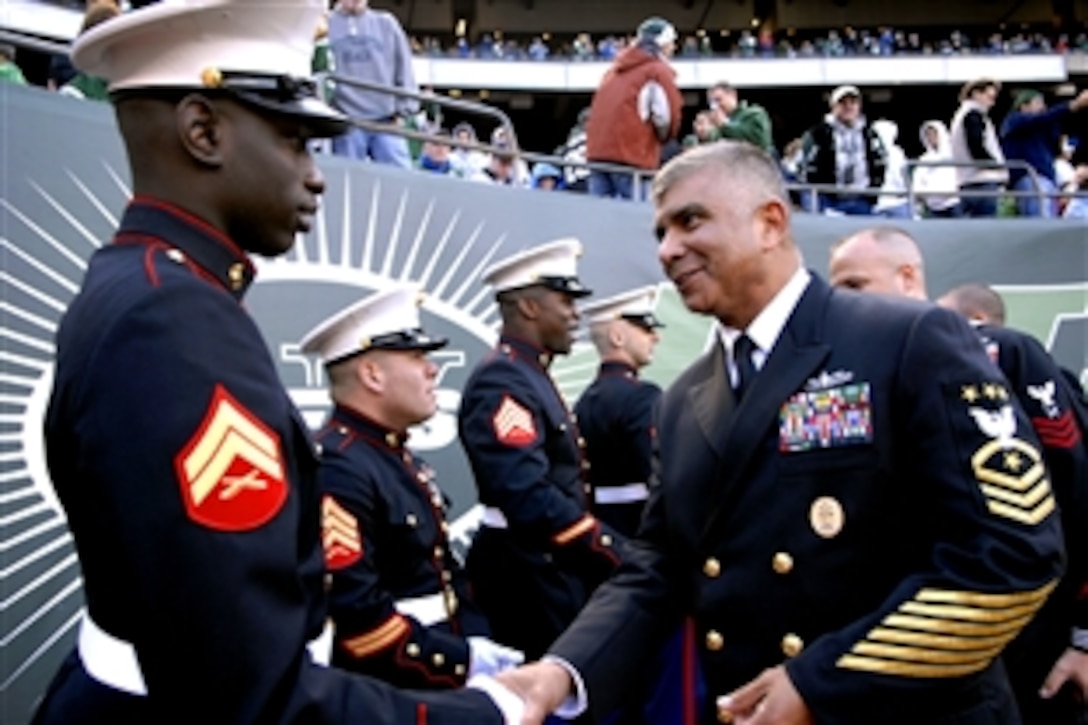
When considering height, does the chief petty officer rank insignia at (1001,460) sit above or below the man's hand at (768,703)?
above

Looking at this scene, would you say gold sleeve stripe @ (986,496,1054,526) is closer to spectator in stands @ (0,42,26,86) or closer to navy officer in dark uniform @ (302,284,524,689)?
navy officer in dark uniform @ (302,284,524,689)

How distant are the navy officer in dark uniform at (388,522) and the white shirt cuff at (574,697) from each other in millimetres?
1064

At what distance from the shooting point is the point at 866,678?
1710 millimetres

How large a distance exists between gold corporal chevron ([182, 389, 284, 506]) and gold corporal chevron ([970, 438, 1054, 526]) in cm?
110

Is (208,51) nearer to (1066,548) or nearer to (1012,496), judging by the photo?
(1012,496)

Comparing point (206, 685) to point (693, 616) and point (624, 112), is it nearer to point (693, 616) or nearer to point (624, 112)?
point (693, 616)

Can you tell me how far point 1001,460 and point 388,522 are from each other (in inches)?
78.4

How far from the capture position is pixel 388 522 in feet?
10.8

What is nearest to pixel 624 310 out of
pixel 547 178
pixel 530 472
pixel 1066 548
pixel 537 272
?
pixel 537 272

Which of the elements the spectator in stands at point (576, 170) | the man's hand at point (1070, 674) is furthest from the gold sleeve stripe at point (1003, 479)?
the spectator in stands at point (576, 170)

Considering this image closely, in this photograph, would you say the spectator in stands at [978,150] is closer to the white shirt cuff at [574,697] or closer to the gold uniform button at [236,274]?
the white shirt cuff at [574,697]

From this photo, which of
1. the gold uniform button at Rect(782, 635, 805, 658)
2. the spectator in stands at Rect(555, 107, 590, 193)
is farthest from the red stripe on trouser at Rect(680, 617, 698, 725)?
the spectator in stands at Rect(555, 107, 590, 193)

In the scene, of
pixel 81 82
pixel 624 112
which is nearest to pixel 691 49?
pixel 624 112

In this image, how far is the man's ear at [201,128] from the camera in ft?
4.83
